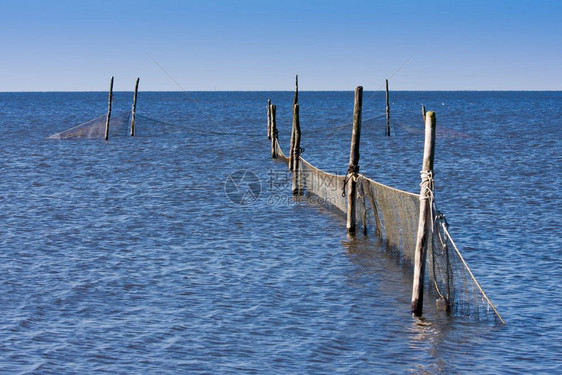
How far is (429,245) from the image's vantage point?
38.4 feet

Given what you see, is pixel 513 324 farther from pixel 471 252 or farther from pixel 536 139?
pixel 536 139

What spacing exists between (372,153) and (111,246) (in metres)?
24.4

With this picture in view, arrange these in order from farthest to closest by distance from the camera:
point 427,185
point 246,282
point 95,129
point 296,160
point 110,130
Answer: point 110,130 < point 95,129 < point 296,160 < point 246,282 < point 427,185

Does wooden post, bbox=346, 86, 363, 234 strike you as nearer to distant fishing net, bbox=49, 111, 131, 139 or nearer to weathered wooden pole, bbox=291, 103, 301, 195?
weathered wooden pole, bbox=291, 103, 301, 195

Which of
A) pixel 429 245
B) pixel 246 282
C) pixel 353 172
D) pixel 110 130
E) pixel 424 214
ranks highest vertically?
pixel 110 130

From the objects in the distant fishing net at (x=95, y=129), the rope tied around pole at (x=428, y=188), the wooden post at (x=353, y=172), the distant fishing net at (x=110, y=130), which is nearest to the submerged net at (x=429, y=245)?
the rope tied around pole at (x=428, y=188)

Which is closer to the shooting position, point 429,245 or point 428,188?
point 428,188

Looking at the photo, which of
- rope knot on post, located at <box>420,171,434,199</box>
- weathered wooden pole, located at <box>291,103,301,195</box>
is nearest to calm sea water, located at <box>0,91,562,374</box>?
weathered wooden pole, located at <box>291,103,301,195</box>

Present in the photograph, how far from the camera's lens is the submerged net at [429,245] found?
11.1 metres

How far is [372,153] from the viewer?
38.9 m

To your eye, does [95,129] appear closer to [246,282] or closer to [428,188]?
[246,282]

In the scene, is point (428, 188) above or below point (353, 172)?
above

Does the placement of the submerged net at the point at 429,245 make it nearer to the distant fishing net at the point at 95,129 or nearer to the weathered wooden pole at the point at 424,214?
the weathered wooden pole at the point at 424,214

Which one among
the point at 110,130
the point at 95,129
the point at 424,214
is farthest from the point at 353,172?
the point at 110,130
